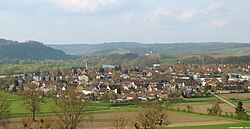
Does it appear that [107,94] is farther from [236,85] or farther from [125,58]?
[125,58]

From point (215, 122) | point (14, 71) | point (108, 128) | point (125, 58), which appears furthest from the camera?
point (125, 58)

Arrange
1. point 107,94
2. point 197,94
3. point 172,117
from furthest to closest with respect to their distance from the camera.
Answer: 1. point 197,94
2. point 107,94
3. point 172,117

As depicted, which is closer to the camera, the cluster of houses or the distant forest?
the cluster of houses

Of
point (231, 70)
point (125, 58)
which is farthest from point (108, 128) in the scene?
point (125, 58)

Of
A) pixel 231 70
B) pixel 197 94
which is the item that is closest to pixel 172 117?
Answer: pixel 197 94

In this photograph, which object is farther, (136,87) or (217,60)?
(217,60)

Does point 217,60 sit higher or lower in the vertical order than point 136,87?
higher

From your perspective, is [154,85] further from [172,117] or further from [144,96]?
[172,117]

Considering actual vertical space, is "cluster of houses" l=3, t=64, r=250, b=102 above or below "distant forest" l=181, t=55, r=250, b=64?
below

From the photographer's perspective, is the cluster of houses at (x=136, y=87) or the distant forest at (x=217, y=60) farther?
the distant forest at (x=217, y=60)

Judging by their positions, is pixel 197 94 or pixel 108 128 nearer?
pixel 108 128

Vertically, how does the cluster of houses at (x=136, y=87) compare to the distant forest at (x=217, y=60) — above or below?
below
